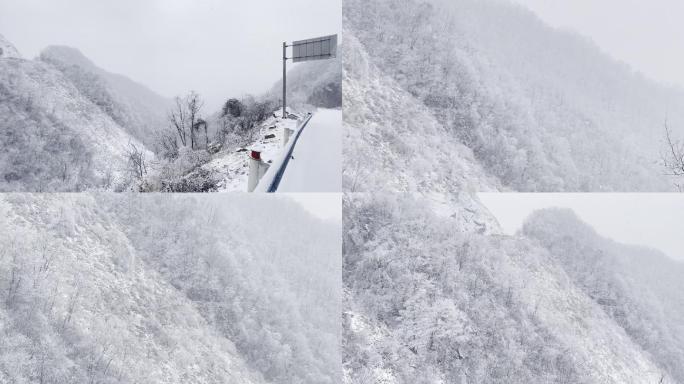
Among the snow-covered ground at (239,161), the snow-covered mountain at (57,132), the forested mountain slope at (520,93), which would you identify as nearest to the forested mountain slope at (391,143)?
the forested mountain slope at (520,93)

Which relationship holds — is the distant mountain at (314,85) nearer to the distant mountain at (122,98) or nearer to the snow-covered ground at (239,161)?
the snow-covered ground at (239,161)

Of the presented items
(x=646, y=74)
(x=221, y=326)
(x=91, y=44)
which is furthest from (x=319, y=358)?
(x=646, y=74)

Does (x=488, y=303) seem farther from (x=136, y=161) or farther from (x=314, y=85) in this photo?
(x=136, y=161)

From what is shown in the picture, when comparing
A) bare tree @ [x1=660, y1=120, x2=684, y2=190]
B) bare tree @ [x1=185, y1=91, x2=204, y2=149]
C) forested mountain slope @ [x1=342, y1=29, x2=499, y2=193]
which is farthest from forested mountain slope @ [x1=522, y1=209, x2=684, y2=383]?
bare tree @ [x1=185, y1=91, x2=204, y2=149]

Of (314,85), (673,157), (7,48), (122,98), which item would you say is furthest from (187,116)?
(673,157)

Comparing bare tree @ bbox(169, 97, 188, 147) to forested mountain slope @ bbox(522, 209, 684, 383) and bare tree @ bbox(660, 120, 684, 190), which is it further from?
bare tree @ bbox(660, 120, 684, 190)
